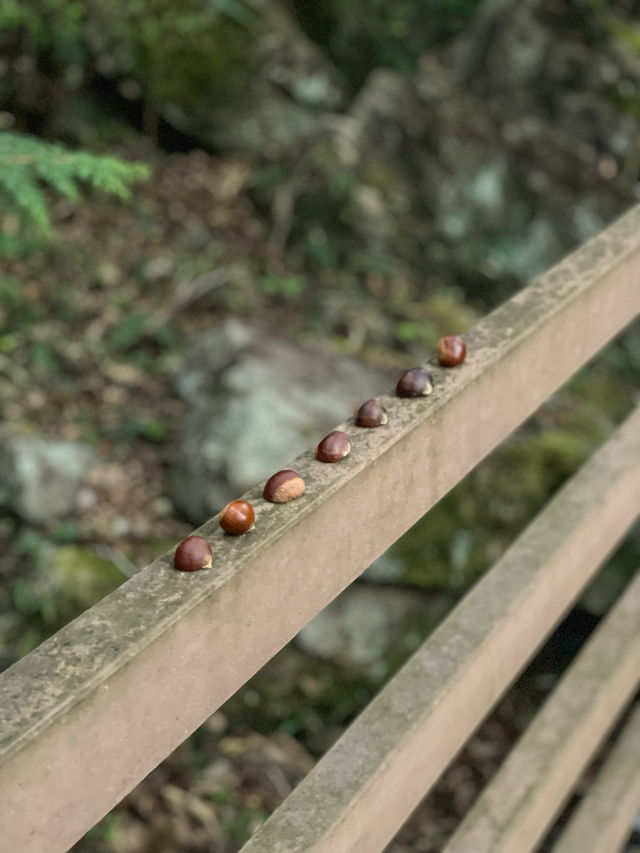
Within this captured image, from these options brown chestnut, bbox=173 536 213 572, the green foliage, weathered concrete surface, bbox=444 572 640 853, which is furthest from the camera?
the green foliage

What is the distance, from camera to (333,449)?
103 centimetres

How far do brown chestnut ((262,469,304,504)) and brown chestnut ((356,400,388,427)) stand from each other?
5.9 inches

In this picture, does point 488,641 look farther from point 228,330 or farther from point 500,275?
point 500,275

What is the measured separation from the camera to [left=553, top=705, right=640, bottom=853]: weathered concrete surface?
6.77 ft

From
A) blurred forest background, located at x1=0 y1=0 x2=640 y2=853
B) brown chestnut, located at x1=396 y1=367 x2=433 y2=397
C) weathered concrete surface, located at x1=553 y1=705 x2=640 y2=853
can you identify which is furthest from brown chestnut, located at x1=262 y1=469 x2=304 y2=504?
weathered concrete surface, located at x1=553 y1=705 x2=640 y2=853

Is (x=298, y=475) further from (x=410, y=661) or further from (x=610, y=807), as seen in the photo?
(x=610, y=807)

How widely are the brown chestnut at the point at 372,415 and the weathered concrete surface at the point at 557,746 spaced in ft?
3.16

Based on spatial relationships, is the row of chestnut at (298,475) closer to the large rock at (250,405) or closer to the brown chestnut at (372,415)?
the brown chestnut at (372,415)

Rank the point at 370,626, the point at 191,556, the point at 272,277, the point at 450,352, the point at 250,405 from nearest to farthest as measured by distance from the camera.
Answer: the point at 191,556
the point at 450,352
the point at 370,626
the point at 250,405
the point at 272,277

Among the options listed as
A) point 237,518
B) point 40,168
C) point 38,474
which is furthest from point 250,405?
point 237,518

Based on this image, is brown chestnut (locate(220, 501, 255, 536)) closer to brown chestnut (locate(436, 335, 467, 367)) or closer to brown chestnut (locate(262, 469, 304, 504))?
brown chestnut (locate(262, 469, 304, 504))

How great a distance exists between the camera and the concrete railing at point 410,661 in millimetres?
760

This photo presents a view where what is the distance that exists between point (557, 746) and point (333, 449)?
1133mm

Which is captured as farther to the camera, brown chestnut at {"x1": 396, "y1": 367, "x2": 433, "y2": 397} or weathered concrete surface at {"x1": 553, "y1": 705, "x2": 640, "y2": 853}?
weathered concrete surface at {"x1": 553, "y1": 705, "x2": 640, "y2": 853}
